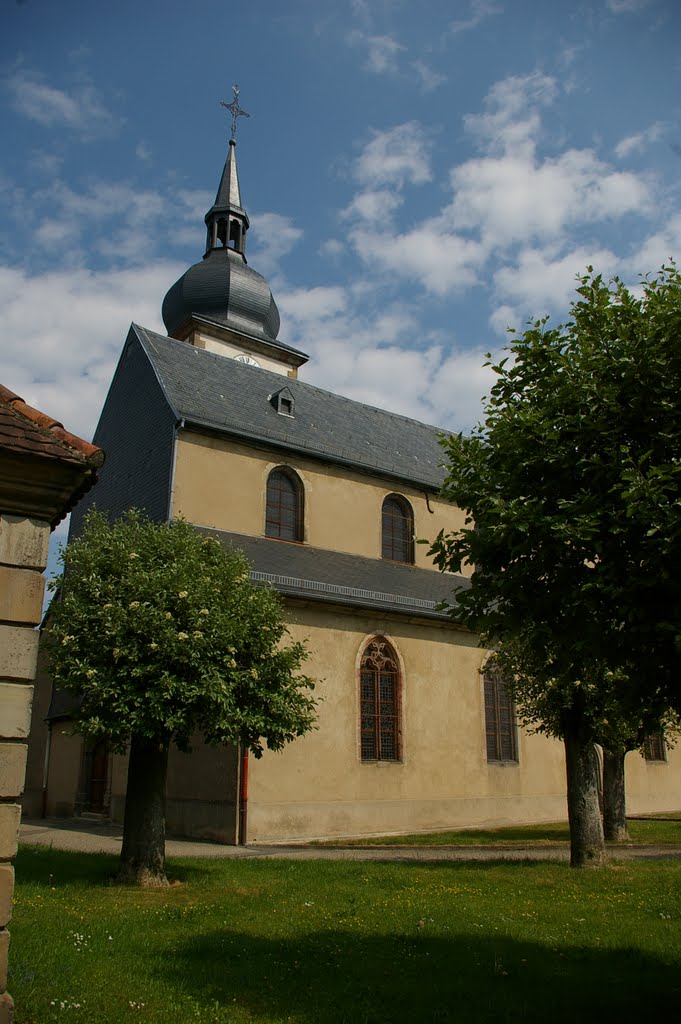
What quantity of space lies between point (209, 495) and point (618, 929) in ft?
49.2

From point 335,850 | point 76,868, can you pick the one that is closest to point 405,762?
point 335,850

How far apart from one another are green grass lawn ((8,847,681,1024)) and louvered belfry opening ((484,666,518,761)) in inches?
439

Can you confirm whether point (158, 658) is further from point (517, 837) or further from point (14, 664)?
point (517, 837)

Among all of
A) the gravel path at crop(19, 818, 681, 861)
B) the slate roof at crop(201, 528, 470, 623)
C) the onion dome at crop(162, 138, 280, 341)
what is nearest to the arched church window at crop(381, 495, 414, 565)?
the slate roof at crop(201, 528, 470, 623)

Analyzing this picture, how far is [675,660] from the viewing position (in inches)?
254

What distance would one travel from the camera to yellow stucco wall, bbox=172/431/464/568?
21422 mm

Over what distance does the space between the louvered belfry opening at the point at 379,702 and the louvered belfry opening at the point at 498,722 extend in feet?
11.0

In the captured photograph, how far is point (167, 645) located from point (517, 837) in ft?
38.1

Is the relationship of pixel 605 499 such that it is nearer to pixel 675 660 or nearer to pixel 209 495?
pixel 675 660

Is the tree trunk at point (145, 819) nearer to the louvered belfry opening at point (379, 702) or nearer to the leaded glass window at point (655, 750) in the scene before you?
the louvered belfry opening at point (379, 702)

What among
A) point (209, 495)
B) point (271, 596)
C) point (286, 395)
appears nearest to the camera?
point (271, 596)

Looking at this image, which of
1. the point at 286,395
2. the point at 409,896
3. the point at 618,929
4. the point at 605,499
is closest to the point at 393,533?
the point at 286,395

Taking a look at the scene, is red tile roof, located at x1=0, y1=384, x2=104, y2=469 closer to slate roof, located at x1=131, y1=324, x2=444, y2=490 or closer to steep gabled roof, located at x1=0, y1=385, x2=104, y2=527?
steep gabled roof, located at x1=0, y1=385, x2=104, y2=527

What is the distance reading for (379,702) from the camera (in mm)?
20922
